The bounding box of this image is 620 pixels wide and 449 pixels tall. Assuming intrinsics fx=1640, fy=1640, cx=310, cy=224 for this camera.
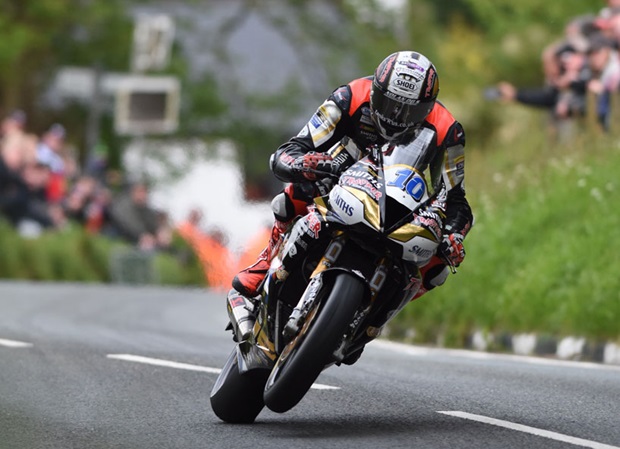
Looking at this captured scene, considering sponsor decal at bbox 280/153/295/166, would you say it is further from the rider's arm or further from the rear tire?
the rear tire

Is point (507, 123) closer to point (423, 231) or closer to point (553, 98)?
point (553, 98)

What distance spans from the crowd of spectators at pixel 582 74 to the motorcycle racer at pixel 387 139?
10.3 m

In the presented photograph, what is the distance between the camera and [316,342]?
24.3 feet

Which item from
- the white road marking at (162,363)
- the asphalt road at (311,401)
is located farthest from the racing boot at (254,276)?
the white road marking at (162,363)

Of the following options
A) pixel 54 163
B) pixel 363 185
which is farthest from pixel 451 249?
pixel 54 163

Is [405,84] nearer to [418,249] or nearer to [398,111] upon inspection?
[398,111]

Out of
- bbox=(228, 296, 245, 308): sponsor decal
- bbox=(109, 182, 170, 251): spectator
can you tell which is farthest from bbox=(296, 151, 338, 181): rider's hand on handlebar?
bbox=(109, 182, 170, 251): spectator

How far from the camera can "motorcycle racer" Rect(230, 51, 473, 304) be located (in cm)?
791

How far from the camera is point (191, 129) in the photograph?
45.6 metres

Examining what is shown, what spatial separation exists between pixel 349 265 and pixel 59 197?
23.0 m

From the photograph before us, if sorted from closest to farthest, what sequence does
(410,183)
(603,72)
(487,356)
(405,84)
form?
(410,183) → (405,84) → (487,356) → (603,72)

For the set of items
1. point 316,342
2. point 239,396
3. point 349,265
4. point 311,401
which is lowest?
point 311,401

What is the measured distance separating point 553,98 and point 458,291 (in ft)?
13.4

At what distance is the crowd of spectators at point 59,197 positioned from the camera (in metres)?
28.3
